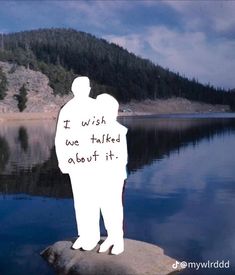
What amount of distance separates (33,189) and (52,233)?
29.8 feet

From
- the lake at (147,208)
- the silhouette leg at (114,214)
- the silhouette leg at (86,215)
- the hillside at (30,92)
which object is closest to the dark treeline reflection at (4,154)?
the lake at (147,208)

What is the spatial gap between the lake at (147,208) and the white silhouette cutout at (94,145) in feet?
8.17

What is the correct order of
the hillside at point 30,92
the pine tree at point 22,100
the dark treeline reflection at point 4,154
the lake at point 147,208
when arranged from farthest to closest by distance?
1. the hillside at point 30,92
2. the pine tree at point 22,100
3. the dark treeline reflection at point 4,154
4. the lake at point 147,208

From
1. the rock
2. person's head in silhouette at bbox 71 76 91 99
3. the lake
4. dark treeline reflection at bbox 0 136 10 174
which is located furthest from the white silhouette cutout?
dark treeline reflection at bbox 0 136 10 174

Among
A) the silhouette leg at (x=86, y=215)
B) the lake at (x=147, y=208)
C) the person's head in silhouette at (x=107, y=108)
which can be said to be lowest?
the lake at (x=147, y=208)

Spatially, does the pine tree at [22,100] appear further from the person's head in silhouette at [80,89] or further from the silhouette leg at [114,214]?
the silhouette leg at [114,214]

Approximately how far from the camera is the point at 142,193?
22.6 meters

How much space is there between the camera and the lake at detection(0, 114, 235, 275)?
43.4 ft

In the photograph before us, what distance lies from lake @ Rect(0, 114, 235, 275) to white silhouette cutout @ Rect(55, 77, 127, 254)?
2491mm

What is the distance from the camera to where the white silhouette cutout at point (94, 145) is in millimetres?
10203

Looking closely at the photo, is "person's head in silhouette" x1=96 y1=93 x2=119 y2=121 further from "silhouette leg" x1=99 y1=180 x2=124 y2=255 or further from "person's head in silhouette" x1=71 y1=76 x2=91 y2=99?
"silhouette leg" x1=99 y1=180 x2=124 y2=255

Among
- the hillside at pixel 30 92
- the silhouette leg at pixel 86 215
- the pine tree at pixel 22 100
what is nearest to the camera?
the silhouette leg at pixel 86 215

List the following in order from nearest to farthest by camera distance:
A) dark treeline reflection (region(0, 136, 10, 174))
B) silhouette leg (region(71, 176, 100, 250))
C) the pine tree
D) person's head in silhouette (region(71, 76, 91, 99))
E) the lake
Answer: person's head in silhouette (region(71, 76, 91, 99)) < silhouette leg (region(71, 176, 100, 250)) < the lake < dark treeline reflection (region(0, 136, 10, 174)) < the pine tree

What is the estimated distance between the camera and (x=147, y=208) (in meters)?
19.2
